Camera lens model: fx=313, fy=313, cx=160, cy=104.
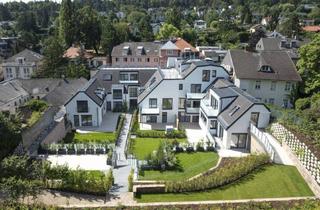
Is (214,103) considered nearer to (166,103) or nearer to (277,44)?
(166,103)

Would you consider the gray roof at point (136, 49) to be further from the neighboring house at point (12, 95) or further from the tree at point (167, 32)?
the tree at point (167, 32)

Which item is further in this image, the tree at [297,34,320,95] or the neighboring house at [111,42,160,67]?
the neighboring house at [111,42,160,67]

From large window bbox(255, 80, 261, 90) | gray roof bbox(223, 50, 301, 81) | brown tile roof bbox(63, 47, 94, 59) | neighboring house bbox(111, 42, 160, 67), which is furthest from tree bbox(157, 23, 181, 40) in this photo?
large window bbox(255, 80, 261, 90)

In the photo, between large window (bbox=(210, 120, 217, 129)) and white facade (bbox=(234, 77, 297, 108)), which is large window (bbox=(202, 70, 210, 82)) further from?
large window (bbox=(210, 120, 217, 129))

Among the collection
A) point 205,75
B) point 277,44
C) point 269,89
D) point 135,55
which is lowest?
point 269,89

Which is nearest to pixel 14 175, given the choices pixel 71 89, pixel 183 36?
pixel 71 89

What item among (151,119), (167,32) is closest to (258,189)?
(151,119)

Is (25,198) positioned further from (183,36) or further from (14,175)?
(183,36)
